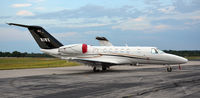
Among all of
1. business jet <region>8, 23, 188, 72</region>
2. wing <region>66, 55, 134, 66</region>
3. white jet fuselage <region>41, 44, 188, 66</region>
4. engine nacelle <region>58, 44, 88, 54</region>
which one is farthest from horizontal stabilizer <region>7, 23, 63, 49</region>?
wing <region>66, 55, 134, 66</region>

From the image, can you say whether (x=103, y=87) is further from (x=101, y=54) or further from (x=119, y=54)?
(x=101, y=54)

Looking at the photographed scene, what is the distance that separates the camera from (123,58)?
26219 millimetres

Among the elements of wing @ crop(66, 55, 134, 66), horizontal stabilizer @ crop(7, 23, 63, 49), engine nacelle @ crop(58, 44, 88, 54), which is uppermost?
horizontal stabilizer @ crop(7, 23, 63, 49)

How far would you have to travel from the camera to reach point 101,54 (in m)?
27.0

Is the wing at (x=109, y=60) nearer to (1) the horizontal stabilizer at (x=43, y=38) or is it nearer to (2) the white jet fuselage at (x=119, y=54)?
(2) the white jet fuselage at (x=119, y=54)

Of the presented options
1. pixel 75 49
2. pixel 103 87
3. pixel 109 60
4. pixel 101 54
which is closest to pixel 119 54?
pixel 109 60

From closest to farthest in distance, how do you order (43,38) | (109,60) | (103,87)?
(103,87), (109,60), (43,38)

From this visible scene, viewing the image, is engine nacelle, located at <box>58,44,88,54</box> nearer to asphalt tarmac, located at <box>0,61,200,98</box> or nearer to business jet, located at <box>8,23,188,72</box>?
business jet, located at <box>8,23,188,72</box>

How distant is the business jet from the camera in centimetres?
2522

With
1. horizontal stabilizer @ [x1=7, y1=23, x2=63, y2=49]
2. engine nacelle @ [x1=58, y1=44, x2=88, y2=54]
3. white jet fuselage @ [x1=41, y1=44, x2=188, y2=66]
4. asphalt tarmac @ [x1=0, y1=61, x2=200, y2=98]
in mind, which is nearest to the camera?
asphalt tarmac @ [x1=0, y1=61, x2=200, y2=98]

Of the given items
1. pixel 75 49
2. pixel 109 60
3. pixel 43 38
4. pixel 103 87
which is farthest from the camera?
pixel 43 38

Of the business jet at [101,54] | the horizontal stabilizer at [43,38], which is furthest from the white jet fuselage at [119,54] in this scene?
the horizontal stabilizer at [43,38]

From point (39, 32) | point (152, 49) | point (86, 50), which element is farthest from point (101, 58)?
point (39, 32)

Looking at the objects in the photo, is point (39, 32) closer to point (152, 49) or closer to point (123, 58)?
point (123, 58)
